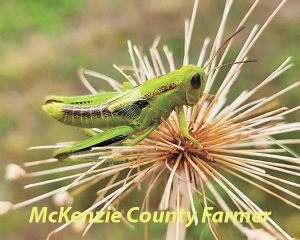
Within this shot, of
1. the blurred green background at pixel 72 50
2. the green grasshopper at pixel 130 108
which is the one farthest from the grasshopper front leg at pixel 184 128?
the blurred green background at pixel 72 50

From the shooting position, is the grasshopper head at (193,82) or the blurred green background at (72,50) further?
the blurred green background at (72,50)

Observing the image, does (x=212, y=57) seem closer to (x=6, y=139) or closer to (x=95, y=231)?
(x=95, y=231)

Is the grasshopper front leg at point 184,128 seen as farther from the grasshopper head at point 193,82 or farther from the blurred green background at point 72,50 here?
the blurred green background at point 72,50

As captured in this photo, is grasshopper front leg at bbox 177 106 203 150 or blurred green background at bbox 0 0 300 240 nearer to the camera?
grasshopper front leg at bbox 177 106 203 150

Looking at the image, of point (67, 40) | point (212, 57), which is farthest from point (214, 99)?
point (67, 40)

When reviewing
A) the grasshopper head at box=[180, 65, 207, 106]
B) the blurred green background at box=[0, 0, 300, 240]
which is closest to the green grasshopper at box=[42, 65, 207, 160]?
the grasshopper head at box=[180, 65, 207, 106]

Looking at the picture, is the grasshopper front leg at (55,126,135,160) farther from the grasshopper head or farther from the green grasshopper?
the grasshopper head

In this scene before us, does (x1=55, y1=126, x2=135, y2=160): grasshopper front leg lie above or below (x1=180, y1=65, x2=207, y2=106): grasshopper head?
below

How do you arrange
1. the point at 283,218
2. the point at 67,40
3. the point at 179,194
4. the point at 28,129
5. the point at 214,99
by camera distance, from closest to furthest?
1. the point at 179,194
2. the point at 214,99
3. the point at 283,218
4. the point at 28,129
5. the point at 67,40

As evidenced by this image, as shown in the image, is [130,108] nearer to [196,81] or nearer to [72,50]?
[196,81]
